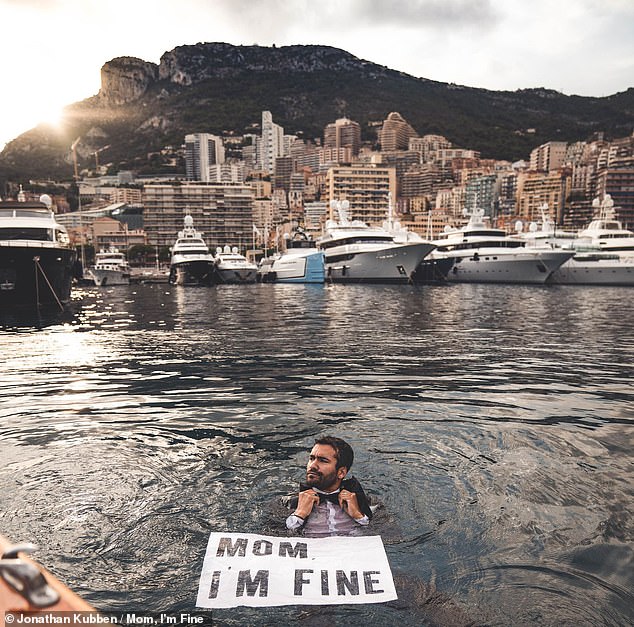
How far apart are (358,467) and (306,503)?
1.57 metres

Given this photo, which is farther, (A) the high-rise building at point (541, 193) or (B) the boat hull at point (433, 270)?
(A) the high-rise building at point (541, 193)

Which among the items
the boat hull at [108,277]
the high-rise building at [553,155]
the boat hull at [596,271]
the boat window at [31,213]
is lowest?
the boat hull at [108,277]

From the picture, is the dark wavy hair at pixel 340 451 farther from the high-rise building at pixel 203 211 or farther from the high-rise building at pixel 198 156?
the high-rise building at pixel 198 156

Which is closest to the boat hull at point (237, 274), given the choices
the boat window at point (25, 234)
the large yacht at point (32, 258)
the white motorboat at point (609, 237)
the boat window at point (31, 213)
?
the large yacht at point (32, 258)

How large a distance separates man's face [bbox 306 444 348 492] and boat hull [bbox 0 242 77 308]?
23088 millimetres

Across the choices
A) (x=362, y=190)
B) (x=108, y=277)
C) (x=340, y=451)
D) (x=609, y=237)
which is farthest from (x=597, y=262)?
(x=362, y=190)

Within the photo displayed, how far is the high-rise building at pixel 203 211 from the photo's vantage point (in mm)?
133625

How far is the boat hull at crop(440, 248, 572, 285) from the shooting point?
157 ft

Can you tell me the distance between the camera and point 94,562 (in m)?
3.54

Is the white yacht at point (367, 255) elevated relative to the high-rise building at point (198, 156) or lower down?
lower down

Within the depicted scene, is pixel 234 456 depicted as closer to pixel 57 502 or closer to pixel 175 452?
pixel 175 452

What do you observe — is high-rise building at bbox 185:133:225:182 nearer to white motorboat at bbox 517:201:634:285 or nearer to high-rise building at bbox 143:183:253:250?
high-rise building at bbox 143:183:253:250

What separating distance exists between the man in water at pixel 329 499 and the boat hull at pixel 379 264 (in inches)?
1784

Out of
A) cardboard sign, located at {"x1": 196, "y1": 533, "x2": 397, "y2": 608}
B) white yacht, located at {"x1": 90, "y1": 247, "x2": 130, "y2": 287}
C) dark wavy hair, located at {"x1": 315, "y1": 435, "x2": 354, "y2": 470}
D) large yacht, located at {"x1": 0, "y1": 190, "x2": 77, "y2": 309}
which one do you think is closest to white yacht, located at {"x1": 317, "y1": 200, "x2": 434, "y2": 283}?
white yacht, located at {"x1": 90, "y1": 247, "x2": 130, "y2": 287}
